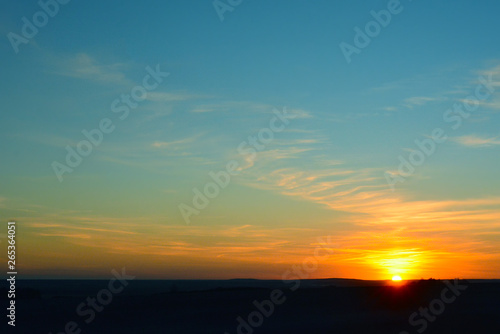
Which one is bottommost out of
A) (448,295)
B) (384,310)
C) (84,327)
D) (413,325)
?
(84,327)

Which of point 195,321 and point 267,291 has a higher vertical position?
point 267,291

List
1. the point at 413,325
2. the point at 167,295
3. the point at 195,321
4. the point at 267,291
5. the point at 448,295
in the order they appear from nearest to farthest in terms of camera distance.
→ the point at 413,325 → the point at 195,321 → the point at 448,295 → the point at 167,295 → the point at 267,291

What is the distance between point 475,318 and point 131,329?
12184 mm

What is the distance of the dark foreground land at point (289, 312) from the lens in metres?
20.6

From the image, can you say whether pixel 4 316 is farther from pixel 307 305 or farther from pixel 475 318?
pixel 475 318

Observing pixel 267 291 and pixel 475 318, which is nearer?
pixel 475 318

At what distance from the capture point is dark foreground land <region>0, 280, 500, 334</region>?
20.6m

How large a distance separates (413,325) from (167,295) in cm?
1396

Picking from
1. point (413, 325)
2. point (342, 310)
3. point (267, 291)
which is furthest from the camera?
point (267, 291)

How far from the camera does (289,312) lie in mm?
24859

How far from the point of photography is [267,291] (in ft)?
106

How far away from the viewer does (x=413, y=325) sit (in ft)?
66.4

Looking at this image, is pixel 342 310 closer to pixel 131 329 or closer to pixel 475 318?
pixel 475 318

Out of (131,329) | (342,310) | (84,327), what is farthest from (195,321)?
(342,310)
